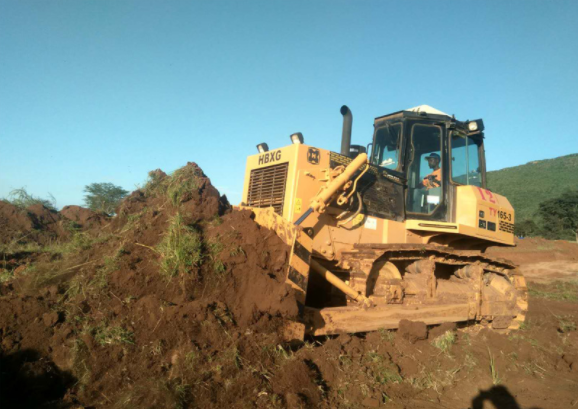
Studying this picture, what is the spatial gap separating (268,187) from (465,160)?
142 inches


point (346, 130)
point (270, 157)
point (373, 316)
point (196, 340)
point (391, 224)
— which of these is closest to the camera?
point (196, 340)

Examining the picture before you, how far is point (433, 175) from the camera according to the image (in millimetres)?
6809

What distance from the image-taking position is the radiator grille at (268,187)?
5484 millimetres

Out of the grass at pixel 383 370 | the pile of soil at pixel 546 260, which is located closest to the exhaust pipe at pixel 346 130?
the grass at pixel 383 370

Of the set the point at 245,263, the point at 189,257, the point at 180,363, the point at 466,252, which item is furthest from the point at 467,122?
the point at 180,363

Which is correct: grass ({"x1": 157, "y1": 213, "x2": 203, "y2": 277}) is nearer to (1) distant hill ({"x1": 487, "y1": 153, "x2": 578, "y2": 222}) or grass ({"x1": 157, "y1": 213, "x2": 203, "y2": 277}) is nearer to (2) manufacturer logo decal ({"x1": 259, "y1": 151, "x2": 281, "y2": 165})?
(2) manufacturer logo decal ({"x1": 259, "y1": 151, "x2": 281, "y2": 165})

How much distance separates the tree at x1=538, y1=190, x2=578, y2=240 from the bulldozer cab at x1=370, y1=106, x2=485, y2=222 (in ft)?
109

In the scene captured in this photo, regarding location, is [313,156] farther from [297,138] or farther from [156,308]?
[156,308]

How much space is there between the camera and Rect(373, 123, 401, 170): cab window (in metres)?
6.69

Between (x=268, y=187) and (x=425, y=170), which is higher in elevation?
(x=425, y=170)

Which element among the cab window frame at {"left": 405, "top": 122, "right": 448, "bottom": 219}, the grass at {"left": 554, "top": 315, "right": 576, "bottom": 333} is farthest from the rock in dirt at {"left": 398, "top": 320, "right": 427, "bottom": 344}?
the grass at {"left": 554, "top": 315, "right": 576, "bottom": 333}

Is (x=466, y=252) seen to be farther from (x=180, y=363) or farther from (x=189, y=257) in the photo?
(x=180, y=363)

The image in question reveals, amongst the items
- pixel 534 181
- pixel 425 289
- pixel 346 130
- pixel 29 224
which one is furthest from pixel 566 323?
pixel 534 181

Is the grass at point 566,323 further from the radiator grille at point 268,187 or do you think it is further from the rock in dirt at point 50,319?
the rock in dirt at point 50,319
